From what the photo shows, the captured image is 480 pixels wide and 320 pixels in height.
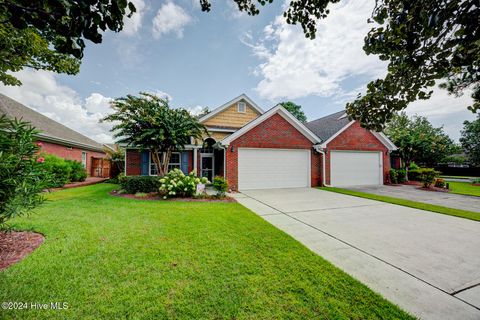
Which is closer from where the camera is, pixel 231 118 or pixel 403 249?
pixel 403 249

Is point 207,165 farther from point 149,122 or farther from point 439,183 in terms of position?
point 439,183

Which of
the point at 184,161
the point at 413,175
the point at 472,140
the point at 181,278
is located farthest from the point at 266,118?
the point at 472,140

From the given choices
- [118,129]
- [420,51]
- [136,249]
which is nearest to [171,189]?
[118,129]

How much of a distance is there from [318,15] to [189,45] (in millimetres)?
9009

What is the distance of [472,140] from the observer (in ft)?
86.8

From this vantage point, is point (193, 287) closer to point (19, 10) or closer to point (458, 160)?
point (19, 10)

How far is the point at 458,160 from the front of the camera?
27.5 m

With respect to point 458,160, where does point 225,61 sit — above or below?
above

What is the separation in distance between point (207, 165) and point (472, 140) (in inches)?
1483

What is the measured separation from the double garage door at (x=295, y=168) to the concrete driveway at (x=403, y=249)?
15.1 ft

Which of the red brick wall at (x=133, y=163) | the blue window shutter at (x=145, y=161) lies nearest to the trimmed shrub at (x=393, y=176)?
the blue window shutter at (x=145, y=161)

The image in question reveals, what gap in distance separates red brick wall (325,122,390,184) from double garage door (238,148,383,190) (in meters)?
0.35

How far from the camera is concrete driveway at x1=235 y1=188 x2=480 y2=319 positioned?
91.1 inches

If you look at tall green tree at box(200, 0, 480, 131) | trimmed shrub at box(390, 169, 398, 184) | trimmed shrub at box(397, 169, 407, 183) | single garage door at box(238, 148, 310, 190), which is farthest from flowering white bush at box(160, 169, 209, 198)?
trimmed shrub at box(397, 169, 407, 183)
